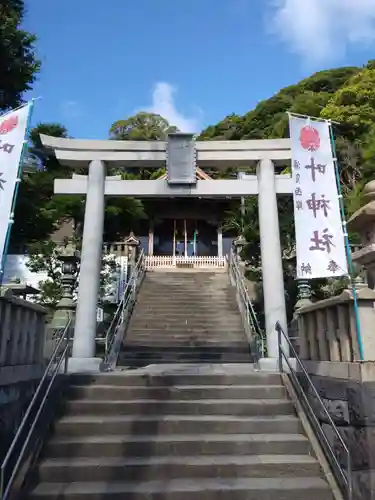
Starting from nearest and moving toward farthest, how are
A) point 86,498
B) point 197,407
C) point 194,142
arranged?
point 86,498, point 197,407, point 194,142

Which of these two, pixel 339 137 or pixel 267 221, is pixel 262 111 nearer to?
pixel 339 137

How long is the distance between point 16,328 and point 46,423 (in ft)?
3.86

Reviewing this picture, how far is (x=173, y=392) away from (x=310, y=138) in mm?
4473

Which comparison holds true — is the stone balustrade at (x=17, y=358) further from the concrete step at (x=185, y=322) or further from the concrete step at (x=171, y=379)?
the concrete step at (x=185, y=322)

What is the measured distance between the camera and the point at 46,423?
4598 mm

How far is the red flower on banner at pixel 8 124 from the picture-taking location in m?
5.72

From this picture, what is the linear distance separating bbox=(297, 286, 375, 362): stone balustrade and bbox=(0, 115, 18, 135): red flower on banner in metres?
4.75

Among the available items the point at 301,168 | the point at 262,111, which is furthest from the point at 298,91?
the point at 301,168

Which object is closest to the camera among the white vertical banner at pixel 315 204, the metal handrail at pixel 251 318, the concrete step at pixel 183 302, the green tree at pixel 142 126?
the white vertical banner at pixel 315 204

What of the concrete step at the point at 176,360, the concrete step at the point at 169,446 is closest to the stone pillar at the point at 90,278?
the concrete step at the point at 176,360

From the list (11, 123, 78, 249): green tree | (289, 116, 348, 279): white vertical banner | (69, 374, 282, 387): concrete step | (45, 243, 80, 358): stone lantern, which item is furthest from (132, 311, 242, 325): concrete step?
(289, 116, 348, 279): white vertical banner

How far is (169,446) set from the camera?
4395 mm

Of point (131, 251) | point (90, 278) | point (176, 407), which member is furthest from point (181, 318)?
point (176, 407)

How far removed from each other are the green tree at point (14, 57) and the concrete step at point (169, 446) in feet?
35.3
